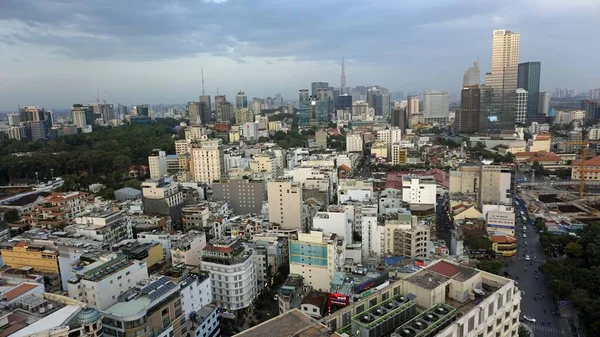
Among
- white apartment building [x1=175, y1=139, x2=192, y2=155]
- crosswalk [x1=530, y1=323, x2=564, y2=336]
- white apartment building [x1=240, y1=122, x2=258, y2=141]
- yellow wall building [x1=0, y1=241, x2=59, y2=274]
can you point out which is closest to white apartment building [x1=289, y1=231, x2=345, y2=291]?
crosswalk [x1=530, y1=323, x2=564, y2=336]

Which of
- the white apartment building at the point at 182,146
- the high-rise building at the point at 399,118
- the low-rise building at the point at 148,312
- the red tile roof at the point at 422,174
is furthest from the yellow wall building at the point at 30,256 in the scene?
the high-rise building at the point at 399,118

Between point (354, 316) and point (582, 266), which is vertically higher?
point (354, 316)

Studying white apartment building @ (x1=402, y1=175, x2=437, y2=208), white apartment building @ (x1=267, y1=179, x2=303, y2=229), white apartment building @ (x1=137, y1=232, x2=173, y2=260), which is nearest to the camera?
white apartment building @ (x1=137, y1=232, x2=173, y2=260)

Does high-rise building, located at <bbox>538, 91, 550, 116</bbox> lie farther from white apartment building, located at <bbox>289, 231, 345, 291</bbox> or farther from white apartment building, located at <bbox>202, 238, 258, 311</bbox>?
white apartment building, located at <bbox>202, 238, 258, 311</bbox>

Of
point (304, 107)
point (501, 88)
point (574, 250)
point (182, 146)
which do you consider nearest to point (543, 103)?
point (501, 88)

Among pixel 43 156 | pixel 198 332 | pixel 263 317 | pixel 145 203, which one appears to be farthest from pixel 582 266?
pixel 43 156

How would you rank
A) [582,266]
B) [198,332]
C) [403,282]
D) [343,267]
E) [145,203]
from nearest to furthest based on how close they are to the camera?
[403,282] → [198,332] → [343,267] → [582,266] → [145,203]

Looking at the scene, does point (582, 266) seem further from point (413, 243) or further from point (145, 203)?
point (145, 203)
